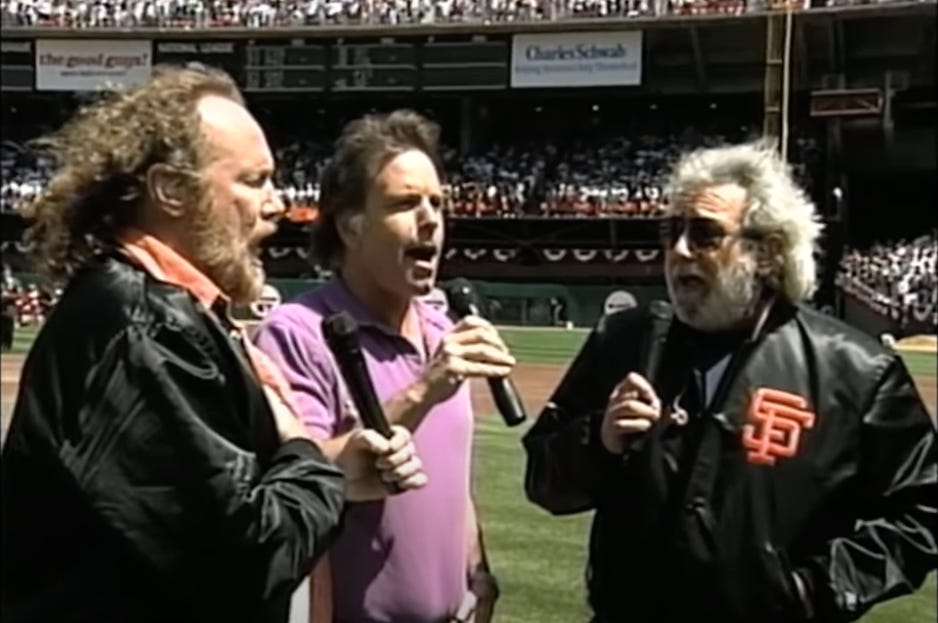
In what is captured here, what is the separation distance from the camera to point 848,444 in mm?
3293

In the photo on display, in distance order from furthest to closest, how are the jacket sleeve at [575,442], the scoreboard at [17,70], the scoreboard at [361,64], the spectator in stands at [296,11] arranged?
the scoreboard at [17,70] < the scoreboard at [361,64] < the spectator in stands at [296,11] < the jacket sleeve at [575,442]

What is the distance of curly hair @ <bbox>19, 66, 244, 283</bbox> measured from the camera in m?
2.36

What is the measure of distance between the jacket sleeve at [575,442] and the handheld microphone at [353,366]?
0.51 metres

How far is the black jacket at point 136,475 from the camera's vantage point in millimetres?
2139

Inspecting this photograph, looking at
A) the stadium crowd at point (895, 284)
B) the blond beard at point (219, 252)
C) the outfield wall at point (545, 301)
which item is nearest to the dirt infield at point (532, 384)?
the outfield wall at point (545, 301)

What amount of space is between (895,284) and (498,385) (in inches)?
835

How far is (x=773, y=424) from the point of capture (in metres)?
3.26

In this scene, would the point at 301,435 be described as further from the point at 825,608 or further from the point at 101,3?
the point at 101,3

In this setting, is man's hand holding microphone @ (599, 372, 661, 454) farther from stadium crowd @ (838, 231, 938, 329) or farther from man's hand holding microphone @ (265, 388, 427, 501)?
stadium crowd @ (838, 231, 938, 329)

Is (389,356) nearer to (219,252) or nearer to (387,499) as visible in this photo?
(387,499)

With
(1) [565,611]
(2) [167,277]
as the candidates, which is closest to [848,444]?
(2) [167,277]

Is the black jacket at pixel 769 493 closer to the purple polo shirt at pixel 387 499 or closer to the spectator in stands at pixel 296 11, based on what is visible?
the purple polo shirt at pixel 387 499

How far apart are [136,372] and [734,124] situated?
25336 mm

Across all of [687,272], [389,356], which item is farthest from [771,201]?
[389,356]
